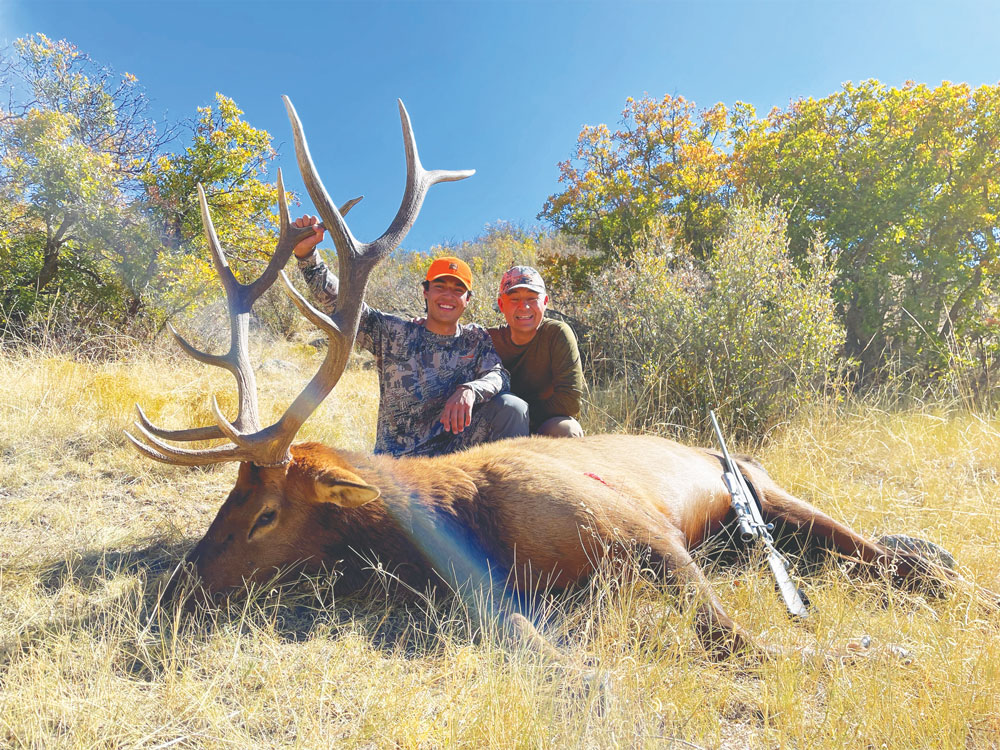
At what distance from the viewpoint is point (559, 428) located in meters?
4.26

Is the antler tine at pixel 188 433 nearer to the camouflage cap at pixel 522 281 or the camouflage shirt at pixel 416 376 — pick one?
the camouflage shirt at pixel 416 376

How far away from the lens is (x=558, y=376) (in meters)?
4.46

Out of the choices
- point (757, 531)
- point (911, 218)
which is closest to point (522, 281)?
point (757, 531)

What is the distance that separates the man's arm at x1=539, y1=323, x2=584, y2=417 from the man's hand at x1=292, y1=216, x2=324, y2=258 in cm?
194

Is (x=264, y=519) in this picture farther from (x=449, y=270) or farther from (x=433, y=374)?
(x=449, y=270)

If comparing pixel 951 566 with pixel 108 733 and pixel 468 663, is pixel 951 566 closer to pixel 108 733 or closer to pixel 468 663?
pixel 468 663

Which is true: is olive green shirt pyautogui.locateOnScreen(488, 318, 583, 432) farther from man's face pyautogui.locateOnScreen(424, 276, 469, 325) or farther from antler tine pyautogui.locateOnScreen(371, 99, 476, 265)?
antler tine pyautogui.locateOnScreen(371, 99, 476, 265)

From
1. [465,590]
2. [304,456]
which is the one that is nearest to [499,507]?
[465,590]

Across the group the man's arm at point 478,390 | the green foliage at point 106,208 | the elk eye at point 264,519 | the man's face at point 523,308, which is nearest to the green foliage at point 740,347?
the man's face at point 523,308

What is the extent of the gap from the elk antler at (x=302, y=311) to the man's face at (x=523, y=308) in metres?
1.06

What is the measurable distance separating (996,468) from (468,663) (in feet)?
14.7

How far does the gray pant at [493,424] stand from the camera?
390cm

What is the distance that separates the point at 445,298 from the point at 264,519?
2.08 meters

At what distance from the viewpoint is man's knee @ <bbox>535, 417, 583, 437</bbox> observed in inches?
167
